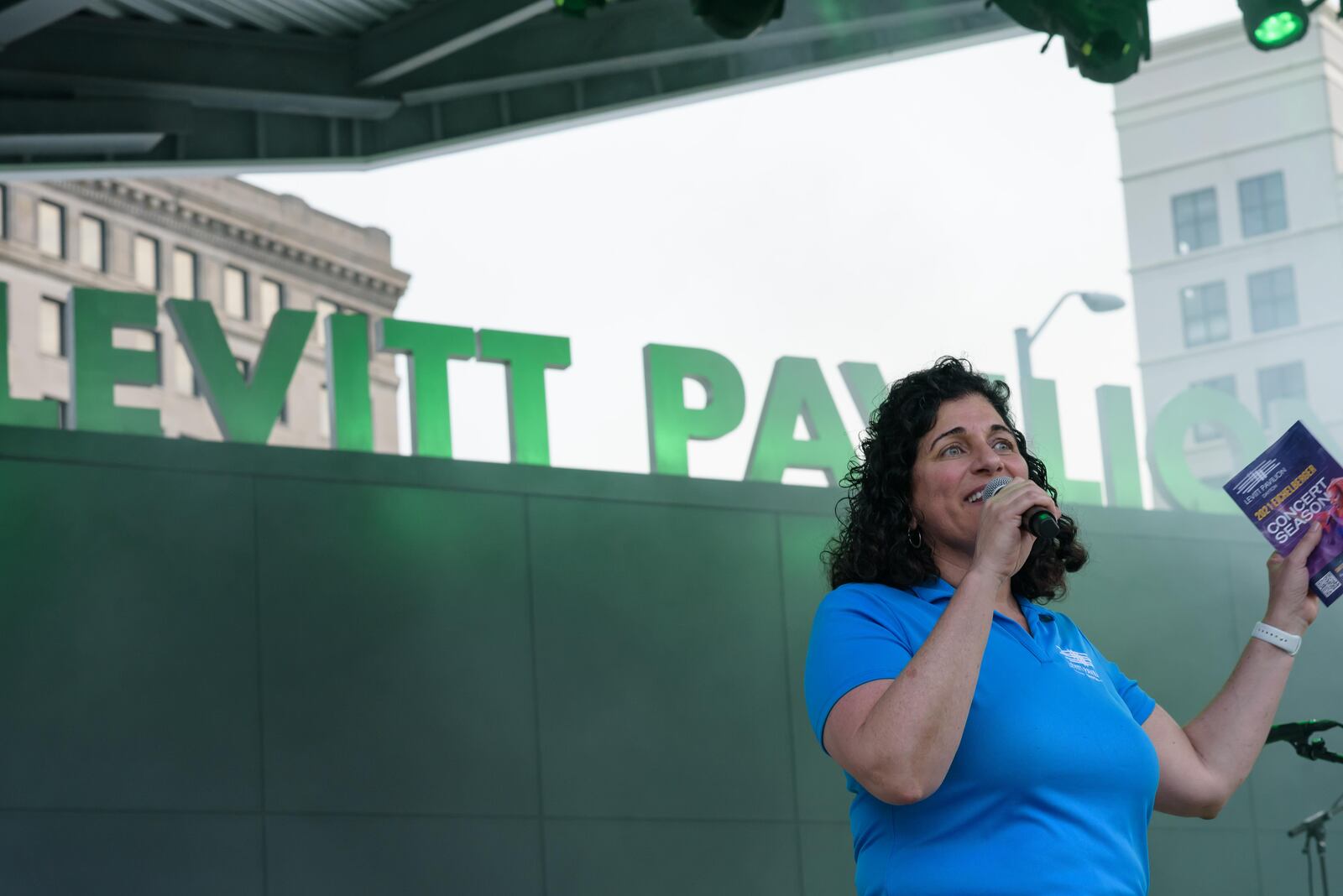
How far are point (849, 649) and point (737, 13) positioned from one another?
423 centimetres

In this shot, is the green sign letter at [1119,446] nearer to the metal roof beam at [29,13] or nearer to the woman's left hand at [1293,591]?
the metal roof beam at [29,13]

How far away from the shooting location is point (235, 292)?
5416 centimetres

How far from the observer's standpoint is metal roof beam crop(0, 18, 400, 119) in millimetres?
10648

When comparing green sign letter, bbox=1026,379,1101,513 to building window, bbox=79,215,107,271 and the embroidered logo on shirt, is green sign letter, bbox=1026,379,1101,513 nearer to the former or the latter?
the embroidered logo on shirt

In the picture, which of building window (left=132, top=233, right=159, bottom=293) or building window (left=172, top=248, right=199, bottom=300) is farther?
building window (left=172, top=248, right=199, bottom=300)

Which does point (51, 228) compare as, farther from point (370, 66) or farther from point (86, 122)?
point (370, 66)

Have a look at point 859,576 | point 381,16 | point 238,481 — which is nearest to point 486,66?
point 381,16

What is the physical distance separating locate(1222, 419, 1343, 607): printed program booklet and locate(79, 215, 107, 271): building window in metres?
49.5

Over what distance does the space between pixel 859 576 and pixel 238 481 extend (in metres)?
6.99

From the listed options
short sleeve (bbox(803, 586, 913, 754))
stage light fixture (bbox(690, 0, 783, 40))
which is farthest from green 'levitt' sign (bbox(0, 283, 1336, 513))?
short sleeve (bbox(803, 586, 913, 754))

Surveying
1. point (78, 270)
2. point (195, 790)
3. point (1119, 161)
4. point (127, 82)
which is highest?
point (1119, 161)

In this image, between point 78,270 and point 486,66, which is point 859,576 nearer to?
point 486,66

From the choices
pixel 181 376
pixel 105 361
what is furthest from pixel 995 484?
pixel 181 376

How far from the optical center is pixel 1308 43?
54344 mm
